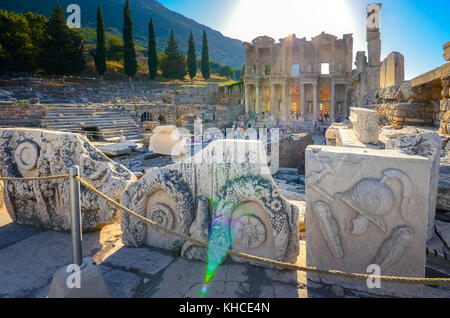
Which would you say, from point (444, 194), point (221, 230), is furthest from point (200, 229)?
point (444, 194)

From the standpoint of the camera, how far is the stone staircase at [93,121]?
1506cm

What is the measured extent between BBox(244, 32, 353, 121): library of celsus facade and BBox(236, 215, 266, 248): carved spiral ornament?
91.7 feet

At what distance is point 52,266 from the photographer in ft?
9.33

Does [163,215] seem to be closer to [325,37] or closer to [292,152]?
[292,152]

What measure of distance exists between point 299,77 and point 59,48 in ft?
85.8

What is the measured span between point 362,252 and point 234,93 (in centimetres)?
3782

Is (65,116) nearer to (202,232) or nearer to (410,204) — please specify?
(202,232)

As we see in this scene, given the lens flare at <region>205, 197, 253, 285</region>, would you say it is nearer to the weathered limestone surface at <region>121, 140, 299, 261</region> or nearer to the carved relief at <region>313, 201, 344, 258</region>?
the weathered limestone surface at <region>121, 140, 299, 261</region>

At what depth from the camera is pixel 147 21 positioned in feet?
379

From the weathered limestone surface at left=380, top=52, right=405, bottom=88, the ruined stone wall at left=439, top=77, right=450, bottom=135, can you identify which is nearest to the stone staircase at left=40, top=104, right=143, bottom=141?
the weathered limestone surface at left=380, top=52, right=405, bottom=88

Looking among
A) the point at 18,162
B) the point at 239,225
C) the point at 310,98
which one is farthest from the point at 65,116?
the point at 310,98

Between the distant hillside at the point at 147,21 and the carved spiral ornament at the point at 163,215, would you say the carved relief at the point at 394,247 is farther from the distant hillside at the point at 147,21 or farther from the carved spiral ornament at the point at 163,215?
the distant hillside at the point at 147,21

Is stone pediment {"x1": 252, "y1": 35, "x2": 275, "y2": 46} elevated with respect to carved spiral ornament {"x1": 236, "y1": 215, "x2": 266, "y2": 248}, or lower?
elevated

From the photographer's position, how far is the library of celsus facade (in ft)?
98.1
